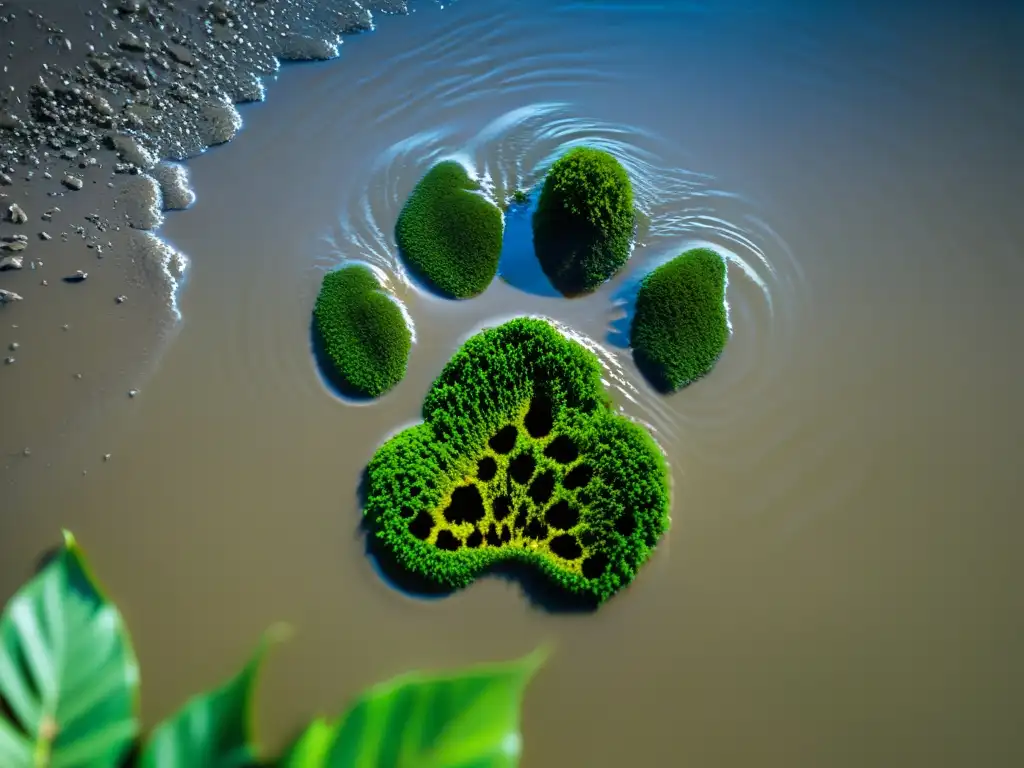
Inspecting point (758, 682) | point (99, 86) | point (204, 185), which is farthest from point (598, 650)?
point (99, 86)

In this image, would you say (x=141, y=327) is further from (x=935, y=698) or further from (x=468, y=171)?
(x=935, y=698)

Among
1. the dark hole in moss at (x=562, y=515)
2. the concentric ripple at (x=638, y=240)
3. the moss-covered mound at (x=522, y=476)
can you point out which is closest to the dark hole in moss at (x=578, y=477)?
the moss-covered mound at (x=522, y=476)

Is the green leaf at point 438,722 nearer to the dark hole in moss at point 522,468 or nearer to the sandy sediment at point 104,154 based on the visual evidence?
the dark hole in moss at point 522,468

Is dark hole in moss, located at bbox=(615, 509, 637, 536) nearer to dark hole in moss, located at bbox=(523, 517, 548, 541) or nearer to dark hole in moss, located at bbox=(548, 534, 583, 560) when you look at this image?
dark hole in moss, located at bbox=(548, 534, 583, 560)

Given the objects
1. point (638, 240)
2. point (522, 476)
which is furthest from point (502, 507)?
point (638, 240)

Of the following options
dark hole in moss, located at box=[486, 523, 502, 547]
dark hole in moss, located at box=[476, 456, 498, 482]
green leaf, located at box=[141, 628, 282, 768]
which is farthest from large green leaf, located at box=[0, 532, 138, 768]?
dark hole in moss, located at box=[476, 456, 498, 482]

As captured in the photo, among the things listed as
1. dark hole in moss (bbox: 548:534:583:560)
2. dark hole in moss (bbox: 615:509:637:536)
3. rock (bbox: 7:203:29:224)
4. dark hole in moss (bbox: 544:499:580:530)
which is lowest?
dark hole in moss (bbox: 548:534:583:560)

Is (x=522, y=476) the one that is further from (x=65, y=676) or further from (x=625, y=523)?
(x=65, y=676)
